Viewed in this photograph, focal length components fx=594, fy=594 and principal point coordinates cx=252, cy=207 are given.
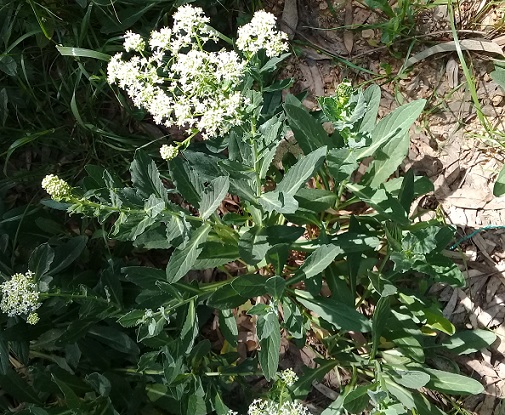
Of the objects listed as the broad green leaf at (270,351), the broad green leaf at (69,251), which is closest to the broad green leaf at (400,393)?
the broad green leaf at (270,351)

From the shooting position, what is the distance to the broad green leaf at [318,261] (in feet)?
6.16

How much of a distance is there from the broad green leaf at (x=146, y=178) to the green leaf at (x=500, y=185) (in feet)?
4.42

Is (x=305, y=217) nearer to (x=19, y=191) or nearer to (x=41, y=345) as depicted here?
(x=41, y=345)

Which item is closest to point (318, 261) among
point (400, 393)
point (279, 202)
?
point (279, 202)

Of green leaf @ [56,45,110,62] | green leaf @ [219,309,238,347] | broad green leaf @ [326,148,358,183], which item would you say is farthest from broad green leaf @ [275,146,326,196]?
green leaf @ [56,45,110,62]

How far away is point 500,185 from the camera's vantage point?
2.35m

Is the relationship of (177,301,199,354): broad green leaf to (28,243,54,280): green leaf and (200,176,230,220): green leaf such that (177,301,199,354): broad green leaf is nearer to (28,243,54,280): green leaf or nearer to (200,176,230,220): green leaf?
(200,176,230,220): green leaf

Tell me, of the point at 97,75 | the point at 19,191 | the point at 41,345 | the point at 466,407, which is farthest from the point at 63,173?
the point at 466,407

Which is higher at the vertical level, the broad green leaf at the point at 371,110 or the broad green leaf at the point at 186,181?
the broad green leaf at the point at 371,110

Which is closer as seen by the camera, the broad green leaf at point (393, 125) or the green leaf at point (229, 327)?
the broad green leaf at point (393, 125)

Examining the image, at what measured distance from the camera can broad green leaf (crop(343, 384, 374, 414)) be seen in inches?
81.5

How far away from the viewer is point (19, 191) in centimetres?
272

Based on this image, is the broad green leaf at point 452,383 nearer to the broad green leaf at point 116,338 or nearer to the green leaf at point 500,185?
the green leaf at point 500,185

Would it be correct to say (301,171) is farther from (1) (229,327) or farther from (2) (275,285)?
(1) (229,327)
